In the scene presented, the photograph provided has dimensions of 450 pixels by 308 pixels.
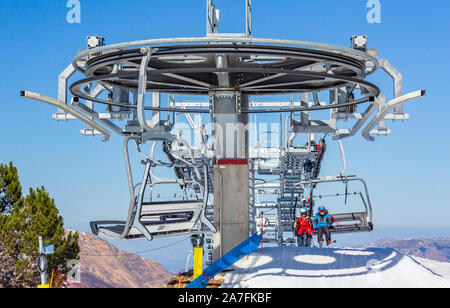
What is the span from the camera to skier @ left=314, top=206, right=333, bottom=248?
736 inches

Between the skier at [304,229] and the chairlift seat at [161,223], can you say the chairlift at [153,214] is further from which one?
the skier at [304,229]

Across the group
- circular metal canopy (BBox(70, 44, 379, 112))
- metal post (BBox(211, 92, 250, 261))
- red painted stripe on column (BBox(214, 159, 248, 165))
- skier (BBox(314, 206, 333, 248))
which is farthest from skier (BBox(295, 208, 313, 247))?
circular metal canopy (BBox(70, 44, 379, 112))

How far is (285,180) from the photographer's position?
26594 millimetres

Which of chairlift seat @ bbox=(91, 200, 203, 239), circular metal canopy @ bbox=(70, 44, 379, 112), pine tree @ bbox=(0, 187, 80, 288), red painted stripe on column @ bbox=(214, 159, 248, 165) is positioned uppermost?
circular metal canopy @ bbox=(70, 44, 379, 112)

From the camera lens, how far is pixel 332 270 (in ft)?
45.4

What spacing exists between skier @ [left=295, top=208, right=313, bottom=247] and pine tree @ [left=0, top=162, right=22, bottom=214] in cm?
1240

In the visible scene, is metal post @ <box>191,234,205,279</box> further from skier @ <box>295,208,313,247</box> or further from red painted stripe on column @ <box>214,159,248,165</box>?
skier @ <box>295,208,313,247</box>

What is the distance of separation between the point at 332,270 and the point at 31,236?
45.4 feet

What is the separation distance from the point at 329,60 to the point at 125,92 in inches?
306

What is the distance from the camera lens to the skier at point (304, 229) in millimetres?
19281

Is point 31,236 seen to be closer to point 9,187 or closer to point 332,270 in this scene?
point 9,187

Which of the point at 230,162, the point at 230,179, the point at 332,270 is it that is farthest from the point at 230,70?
the point at 332,270

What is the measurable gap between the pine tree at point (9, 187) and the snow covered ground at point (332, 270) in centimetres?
1308

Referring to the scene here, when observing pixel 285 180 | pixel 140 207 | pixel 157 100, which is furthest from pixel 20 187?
pixel 140 207
